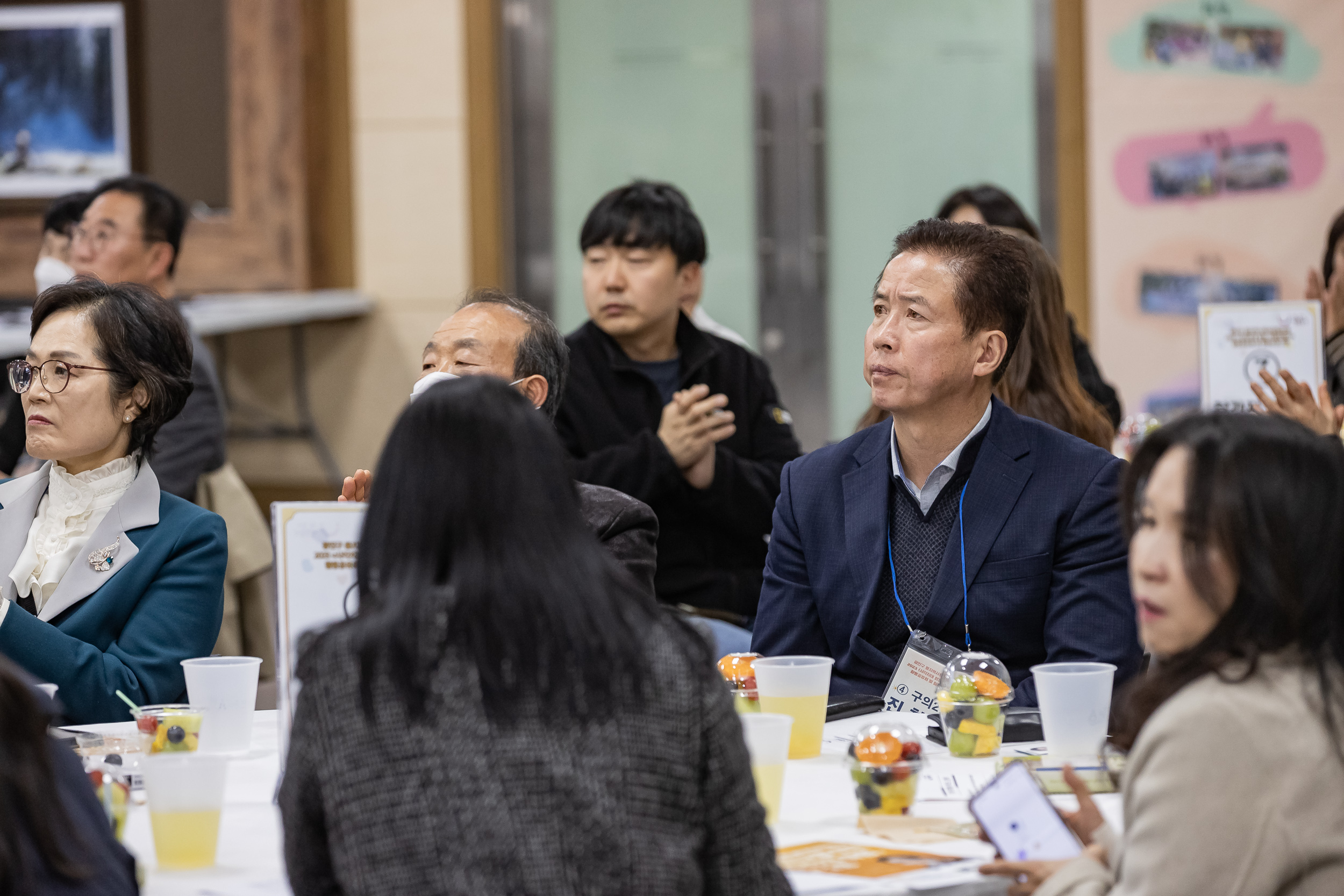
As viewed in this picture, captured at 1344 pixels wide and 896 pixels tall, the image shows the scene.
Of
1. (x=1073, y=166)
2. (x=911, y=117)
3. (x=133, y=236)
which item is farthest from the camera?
(x=911, y=117)

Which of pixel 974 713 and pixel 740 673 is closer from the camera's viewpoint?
pixel 974 713

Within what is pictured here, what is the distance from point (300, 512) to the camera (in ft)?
5.91

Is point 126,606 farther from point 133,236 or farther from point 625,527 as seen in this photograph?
point 133,236

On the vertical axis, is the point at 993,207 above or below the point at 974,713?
above

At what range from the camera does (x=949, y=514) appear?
2.62 meters

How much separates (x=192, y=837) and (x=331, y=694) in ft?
1.36

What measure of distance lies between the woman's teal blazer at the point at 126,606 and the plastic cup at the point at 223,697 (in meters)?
0.37

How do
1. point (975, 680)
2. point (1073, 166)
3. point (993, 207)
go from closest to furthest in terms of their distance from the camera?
point (975, 680) → point (993, 207) → point (1073, 166)

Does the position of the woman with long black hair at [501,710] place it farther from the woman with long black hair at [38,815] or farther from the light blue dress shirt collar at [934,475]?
the light blue dress shirt collar at [934,475]

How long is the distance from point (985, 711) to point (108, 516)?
151cm

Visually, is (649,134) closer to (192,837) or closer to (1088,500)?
(1088,500)

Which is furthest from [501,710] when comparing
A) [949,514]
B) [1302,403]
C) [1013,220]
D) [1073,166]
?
[1073,166]

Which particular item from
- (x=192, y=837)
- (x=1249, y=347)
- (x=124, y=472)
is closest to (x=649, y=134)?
(x=1249, y=347)

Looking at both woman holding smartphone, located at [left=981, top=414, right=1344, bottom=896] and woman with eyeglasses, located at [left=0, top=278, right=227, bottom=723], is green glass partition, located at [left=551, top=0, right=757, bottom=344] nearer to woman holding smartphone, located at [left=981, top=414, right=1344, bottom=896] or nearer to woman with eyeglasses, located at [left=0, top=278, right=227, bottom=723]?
woman with eyeglasses, located at [left=0, top=278, right=227, bottom=723]
